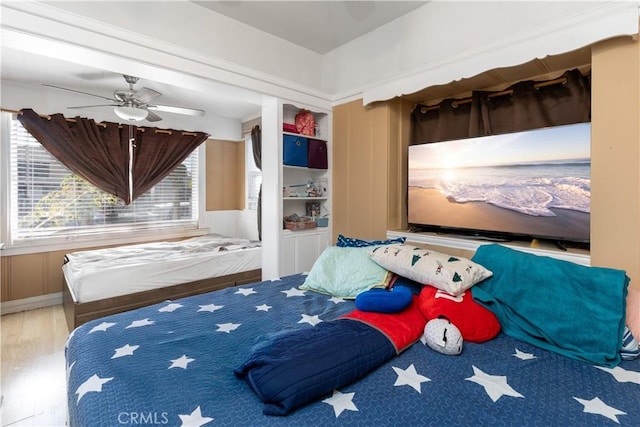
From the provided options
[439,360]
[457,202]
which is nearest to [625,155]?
[457,202]

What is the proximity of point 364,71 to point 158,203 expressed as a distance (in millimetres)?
3423

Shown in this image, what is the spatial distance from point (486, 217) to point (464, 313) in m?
0.99

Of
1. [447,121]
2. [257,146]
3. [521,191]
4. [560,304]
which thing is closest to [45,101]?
[257,146]

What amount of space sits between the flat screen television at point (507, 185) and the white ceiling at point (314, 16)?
3.63 feet

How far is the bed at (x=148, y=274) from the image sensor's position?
2.70 m

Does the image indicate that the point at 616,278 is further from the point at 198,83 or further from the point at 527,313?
the point at 198,83

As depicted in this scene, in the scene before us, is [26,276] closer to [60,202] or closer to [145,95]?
[60,202]

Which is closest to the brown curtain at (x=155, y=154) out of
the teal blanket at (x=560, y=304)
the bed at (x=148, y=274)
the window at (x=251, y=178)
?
the window at (x=251, y=178)

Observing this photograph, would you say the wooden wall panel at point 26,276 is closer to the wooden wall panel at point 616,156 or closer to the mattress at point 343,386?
the mattress at point 343,386

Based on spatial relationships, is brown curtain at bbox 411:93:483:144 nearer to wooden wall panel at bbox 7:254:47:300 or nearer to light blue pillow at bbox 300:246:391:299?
light blue pillow at bbox 300:246:391:299

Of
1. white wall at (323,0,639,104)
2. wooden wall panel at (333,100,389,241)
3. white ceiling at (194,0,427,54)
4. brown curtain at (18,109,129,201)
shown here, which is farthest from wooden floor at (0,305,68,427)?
white wall at (323,0,639,104)

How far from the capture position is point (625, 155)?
1623 mm

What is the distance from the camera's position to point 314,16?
101 inches

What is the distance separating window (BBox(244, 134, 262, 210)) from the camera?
4980 millimetres
